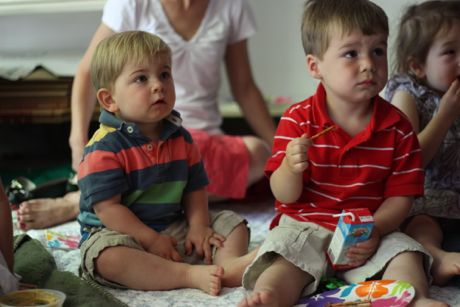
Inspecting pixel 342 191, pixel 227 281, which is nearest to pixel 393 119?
pixel 342 191

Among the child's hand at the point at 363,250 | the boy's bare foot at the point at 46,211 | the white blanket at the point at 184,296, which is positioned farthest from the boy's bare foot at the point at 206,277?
the boy's bare foot at the point at 46,211

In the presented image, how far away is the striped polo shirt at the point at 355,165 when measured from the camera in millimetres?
1313

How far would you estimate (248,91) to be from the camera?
2031 mm

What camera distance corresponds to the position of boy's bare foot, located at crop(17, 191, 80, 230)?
1687mm

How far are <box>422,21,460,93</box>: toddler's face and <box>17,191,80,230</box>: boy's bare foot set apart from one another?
3.00 feet

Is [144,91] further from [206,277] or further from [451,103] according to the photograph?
[451,103]

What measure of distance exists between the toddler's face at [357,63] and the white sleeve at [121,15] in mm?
689

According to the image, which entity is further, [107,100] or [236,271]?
[107,100]

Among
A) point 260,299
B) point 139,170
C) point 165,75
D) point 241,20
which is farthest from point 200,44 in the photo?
point 260,299

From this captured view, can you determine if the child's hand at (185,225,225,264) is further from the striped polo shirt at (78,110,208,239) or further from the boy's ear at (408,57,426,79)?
the boy's ear at (408,57,426,79)

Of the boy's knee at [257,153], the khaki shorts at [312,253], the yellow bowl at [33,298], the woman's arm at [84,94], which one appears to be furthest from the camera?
the boy's knee at [257,153]

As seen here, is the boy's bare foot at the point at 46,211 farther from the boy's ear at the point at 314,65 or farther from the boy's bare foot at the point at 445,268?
the boy's bare foot at the point at 445,268

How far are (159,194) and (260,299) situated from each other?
0.37 metres

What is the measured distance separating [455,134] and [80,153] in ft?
2.91
